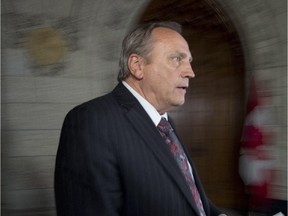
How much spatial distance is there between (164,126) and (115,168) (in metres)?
0.38

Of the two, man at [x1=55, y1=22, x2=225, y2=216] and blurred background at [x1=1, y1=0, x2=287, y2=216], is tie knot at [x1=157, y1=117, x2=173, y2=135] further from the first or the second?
blurred background at [x1=1, y1=0, x2=287, y2=216]

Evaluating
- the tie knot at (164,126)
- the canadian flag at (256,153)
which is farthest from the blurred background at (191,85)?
the tie knot at (164,126)

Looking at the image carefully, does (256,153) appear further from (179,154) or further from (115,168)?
(115,168)

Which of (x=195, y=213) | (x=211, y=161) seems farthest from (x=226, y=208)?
(x=195, y=213)

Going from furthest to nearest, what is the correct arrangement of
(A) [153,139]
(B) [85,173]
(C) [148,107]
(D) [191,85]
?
(D) [191,85], (C) [148,107], (A) [153,139], (B) [85,173]

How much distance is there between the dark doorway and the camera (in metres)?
4.96

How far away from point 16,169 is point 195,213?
1.96 metres

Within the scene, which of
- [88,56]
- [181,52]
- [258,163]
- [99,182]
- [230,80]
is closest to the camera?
[99,182]

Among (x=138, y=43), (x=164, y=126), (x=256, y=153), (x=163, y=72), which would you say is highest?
(x=138, y=43)

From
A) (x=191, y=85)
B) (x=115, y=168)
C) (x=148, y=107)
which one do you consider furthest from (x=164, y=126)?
(x=191, y=85)

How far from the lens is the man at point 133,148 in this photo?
1.63 metres

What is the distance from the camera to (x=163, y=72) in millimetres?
1932

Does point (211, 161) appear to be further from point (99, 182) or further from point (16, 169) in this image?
point (99, 182)

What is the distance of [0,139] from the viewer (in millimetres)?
3279
